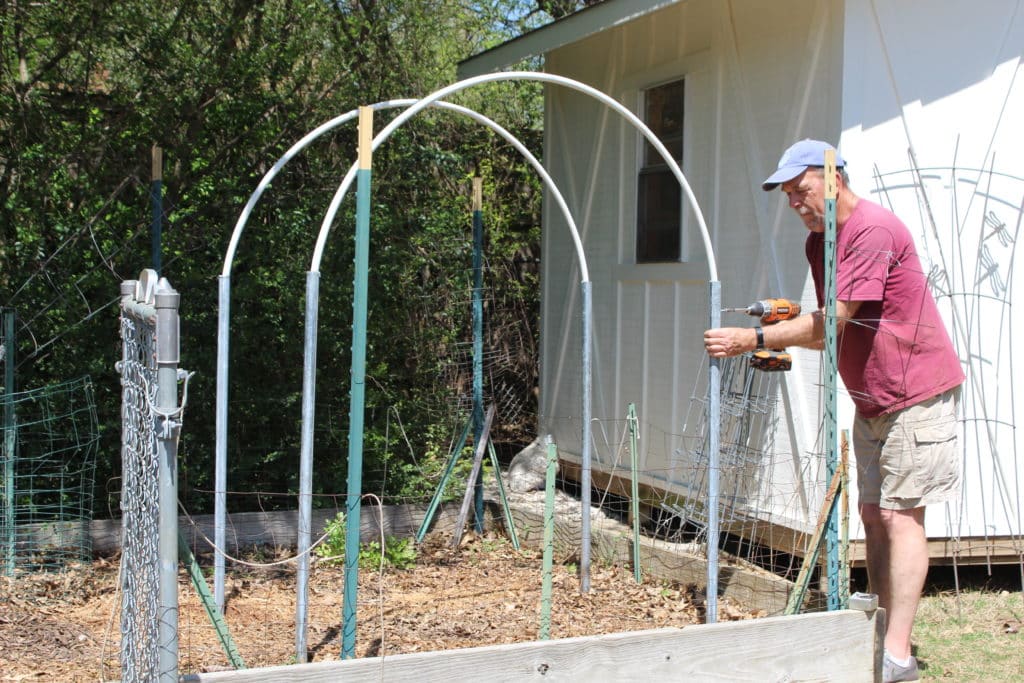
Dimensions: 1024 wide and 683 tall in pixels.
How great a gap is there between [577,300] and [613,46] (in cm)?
186

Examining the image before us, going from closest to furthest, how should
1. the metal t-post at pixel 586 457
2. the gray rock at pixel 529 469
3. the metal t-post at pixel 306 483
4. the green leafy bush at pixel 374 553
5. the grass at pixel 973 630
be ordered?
the grass at pixel 973 630
the metal t-post at pixel 306 483
the metal t-post at pixel 586 457
the green leafy bush at pixel 374 553
the gray rock at pixel 529 469

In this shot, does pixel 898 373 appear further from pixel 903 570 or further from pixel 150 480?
pixel 150 480

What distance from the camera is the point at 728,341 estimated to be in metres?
4.05

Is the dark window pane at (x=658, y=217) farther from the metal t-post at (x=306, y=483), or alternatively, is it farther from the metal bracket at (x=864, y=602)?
the metal bracket at (x=864, y=602)

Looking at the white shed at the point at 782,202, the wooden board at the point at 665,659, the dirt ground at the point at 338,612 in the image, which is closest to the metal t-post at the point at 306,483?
the dirt ground at the point at 338,612

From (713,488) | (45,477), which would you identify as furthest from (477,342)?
(45,477)

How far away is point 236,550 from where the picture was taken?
22.2 ft

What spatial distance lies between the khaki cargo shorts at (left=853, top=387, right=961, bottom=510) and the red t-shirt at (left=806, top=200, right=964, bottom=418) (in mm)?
61

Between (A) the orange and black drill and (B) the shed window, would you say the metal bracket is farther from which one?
(B) the shed window

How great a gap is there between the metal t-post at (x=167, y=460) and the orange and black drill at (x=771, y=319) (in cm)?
238

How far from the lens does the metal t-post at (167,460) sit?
8.50 feet

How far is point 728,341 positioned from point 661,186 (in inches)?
116

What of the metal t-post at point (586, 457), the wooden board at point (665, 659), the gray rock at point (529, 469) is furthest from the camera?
the gray rock at point (529, 469)

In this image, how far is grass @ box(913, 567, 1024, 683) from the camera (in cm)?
441
